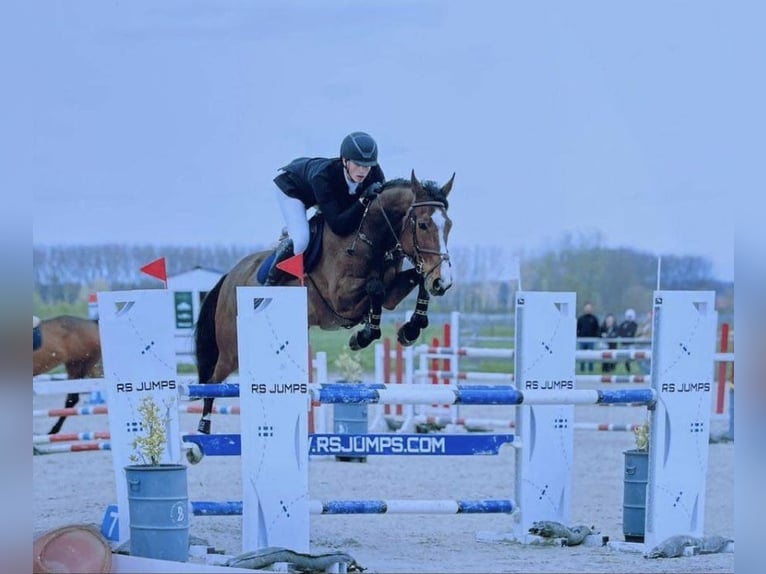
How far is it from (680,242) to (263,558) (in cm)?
488

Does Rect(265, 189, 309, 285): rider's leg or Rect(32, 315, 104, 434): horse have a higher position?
Rect(265, 189, 309, 285): rider's leg

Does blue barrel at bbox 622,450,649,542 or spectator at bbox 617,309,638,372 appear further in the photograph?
spectator at bbox 617,309,638,372

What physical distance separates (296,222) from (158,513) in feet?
3.68

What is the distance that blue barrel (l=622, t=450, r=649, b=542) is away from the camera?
4.04 meters

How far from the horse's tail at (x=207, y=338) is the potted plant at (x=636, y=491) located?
5.45 ft

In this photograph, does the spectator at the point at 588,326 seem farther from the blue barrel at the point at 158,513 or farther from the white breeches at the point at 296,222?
the blue barrel at the point at 158,513

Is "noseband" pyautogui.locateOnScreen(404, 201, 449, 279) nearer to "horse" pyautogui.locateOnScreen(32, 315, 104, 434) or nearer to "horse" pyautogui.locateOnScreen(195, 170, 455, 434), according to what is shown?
"horse" pyautogui.locateOnScreen(195, 170, 455, 434)

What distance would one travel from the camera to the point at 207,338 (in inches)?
169

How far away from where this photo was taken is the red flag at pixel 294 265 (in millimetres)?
3744

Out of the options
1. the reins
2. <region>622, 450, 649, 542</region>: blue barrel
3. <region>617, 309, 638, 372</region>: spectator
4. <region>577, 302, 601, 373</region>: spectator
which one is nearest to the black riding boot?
the reins

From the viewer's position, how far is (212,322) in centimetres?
427

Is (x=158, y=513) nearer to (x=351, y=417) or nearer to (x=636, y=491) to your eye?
(x=636, y=491)

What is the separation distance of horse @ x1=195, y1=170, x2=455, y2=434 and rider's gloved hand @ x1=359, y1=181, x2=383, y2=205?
0.06ft

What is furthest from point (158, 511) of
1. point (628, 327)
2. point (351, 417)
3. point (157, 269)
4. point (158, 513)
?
point (628, 327)
